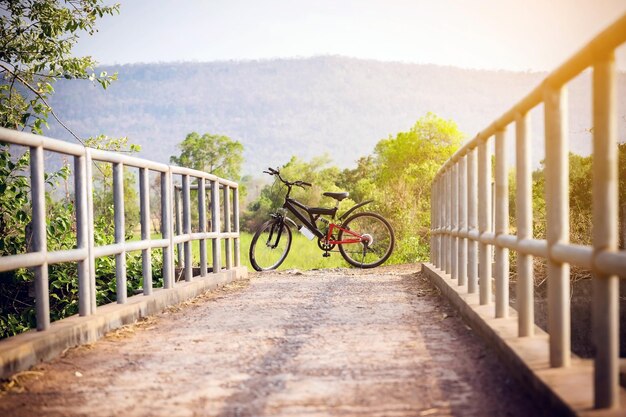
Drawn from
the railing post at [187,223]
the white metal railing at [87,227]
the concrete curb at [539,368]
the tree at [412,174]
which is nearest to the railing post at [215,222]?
the white metal railing at [87,227]

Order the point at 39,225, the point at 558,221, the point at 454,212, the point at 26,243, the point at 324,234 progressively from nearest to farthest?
the point at 558,221, the point at 39,225, the point at 454,212, the point at 26,243, the point at 324,234

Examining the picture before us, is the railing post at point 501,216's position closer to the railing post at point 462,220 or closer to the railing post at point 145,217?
the railing post at point 462,220

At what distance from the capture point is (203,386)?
3777 millimetres

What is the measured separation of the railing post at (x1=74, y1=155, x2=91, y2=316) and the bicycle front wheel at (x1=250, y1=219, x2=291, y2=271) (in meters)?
8.04

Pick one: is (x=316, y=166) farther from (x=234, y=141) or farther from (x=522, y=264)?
(x=522, y=264)

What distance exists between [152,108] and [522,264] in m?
169

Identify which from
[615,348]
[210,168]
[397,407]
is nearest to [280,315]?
[397,407]

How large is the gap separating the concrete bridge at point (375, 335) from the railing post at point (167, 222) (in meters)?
0.02

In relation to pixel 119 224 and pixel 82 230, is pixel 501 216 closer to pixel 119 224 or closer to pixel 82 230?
pixel 82 230

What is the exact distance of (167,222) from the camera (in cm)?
736

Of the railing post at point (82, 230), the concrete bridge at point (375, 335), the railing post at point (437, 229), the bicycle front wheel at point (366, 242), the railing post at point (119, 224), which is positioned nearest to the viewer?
the concrete bridge at point (375, 335)

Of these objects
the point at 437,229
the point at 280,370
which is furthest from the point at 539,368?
the point at 437,229

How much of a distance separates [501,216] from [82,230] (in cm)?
267

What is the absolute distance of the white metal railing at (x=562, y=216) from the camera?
2562 millimetres
